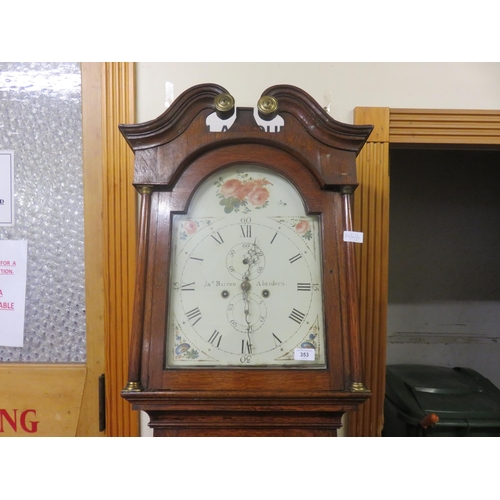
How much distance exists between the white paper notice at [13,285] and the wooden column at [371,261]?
97cm

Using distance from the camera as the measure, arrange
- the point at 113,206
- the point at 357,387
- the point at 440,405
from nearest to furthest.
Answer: the point at 357,387 → the point at 113,206 → the point at 440,405

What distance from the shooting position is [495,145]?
108cm

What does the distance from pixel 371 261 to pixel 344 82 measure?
0.52m

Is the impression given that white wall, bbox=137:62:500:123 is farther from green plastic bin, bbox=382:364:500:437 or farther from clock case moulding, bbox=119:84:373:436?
green plastic bin, bbox=382:364:500:437

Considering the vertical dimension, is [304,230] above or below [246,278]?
above

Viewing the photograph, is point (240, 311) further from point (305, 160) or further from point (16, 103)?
point (16, 103)

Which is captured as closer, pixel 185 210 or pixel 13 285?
pixel 185 210

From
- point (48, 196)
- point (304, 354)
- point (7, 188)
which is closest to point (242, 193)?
point (304, 354)

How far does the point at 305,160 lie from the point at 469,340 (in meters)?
1.82

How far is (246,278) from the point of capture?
782 millimetres

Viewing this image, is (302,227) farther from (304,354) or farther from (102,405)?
(102,405)

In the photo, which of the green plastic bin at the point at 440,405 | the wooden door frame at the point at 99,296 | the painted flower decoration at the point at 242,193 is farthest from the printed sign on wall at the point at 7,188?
the green plastic bin at the point at 440,405

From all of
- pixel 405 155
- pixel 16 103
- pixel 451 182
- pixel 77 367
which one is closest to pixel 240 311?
pixel 77 367

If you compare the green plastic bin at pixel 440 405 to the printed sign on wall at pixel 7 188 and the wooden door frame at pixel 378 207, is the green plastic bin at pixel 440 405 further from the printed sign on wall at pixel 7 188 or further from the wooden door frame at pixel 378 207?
the printed sign on wall at pixel 7 188
